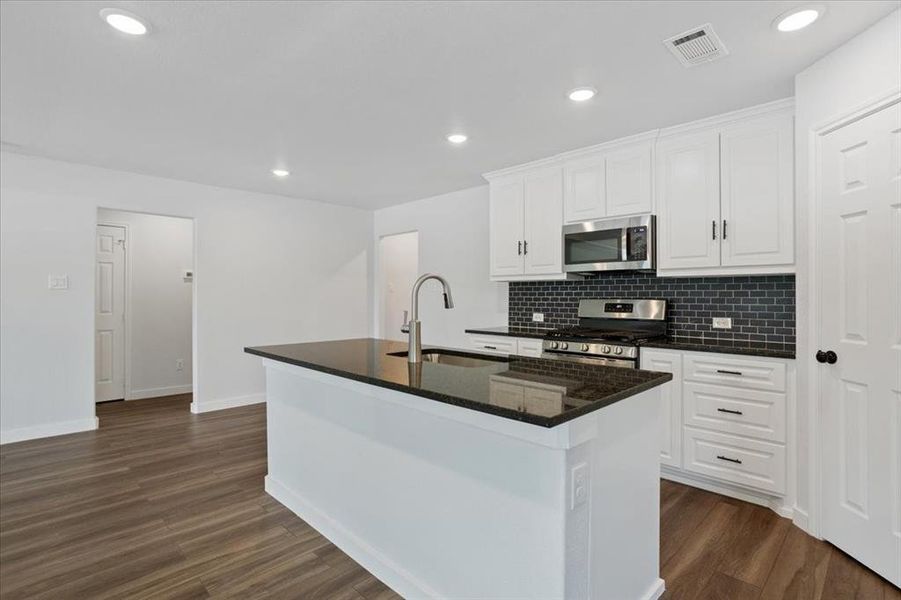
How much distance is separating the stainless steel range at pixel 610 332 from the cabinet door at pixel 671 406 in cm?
16

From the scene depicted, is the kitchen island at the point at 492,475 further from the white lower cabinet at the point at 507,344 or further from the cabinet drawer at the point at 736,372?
the white lower cabinet at the point at 507,344

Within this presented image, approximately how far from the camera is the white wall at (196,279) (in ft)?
12.8

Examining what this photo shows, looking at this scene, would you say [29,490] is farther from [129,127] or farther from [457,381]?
[457,381]

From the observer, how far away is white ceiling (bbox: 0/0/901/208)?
6.34ft

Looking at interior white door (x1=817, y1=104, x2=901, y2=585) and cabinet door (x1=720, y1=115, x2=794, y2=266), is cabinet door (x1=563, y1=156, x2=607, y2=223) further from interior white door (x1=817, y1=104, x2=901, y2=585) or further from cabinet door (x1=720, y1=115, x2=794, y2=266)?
interior white door (x1=817, y1=104, x2=901, y2=585)

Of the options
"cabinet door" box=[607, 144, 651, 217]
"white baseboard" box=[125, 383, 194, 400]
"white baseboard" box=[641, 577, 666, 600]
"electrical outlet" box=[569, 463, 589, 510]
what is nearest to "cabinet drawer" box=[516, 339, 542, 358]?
"cabinet door" box=[607, 144, 651, 217]

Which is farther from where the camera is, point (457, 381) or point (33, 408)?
point (33, 408)

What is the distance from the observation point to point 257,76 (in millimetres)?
2451

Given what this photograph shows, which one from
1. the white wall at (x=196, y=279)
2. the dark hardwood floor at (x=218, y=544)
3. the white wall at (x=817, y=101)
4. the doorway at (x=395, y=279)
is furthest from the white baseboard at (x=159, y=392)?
the white wall at (x=817, y=101)

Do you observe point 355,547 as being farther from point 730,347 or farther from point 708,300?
point 708,300

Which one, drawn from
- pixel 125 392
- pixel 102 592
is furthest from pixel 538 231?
pixel 125 392

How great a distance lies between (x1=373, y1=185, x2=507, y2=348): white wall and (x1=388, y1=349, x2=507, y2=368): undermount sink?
223cm

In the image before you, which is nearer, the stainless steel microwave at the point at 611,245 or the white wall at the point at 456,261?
the stainless steel microwave at the point at 611,245

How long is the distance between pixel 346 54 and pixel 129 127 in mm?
1963
